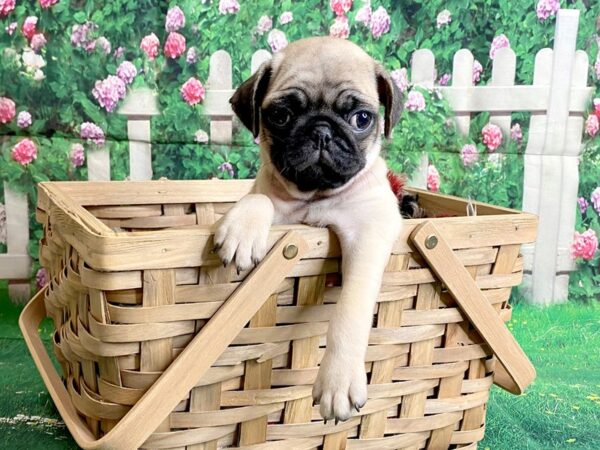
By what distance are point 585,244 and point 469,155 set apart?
2.18 feet

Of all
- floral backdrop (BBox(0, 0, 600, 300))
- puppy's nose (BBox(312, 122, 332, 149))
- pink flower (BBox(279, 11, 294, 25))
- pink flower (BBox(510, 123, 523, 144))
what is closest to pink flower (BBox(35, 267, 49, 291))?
floral backdrop (BBox(0, 0, 600, 300))

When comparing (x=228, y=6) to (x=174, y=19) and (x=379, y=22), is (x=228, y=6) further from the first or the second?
(x=379, y=22)

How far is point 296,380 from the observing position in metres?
1.41

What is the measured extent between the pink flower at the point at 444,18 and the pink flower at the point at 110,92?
1.29 metres

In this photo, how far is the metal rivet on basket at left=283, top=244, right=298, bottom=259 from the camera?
4.27ft

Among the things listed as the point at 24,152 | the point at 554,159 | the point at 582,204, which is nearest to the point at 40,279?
the point at 24,152

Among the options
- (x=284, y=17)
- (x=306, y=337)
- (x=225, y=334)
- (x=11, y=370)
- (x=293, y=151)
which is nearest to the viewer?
(x=225, y=334)

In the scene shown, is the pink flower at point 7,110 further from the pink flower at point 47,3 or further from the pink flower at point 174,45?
the pink flower at point 174,45

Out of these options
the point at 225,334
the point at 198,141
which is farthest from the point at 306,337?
the point at 198,141

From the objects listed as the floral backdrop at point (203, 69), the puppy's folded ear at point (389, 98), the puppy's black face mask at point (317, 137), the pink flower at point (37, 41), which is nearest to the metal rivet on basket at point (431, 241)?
the puppy's black face mask at point (317, 137)

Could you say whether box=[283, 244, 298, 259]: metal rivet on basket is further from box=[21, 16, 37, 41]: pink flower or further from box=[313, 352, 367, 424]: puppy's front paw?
box=[21, 16, 37, 41]: pink flower

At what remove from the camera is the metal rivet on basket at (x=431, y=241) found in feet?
4.69

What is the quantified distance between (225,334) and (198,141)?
1675mm

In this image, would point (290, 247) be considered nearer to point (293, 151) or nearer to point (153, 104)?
point (293, 151)
